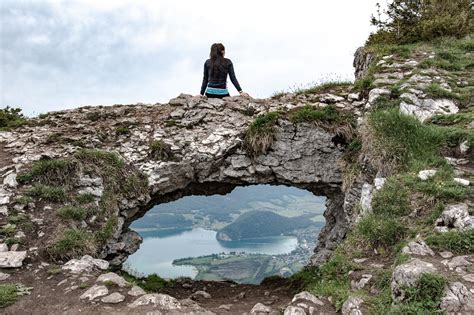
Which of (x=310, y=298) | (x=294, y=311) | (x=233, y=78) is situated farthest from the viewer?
(x=233, y=78)

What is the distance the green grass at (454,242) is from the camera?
6391mm

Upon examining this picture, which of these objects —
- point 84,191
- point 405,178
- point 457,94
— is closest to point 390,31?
point 457,94

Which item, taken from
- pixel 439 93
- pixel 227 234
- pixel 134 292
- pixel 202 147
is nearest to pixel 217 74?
pixel 202 147

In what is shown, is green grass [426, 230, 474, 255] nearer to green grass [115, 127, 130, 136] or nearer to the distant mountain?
green grass [115, 127, 130, 136]

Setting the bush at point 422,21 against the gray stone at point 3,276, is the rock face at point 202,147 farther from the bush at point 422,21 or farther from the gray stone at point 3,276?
the bush at point 422,21

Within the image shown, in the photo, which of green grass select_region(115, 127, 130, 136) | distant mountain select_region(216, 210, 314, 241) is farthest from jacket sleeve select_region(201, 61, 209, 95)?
distant mountain select_region(216, 210, 314, 241)

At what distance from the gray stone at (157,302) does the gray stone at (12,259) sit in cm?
301

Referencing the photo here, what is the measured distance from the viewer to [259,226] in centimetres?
10531

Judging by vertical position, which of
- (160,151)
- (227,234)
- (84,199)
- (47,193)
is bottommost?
(227,234)

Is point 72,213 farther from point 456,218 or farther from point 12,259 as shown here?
point 456,218

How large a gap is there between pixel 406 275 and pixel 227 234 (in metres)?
93.7

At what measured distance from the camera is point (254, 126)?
43.2 feet

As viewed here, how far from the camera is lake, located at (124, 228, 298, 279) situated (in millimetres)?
62406

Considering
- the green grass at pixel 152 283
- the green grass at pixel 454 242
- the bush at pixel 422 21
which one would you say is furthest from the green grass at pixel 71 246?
the bush at pixel 422 21
